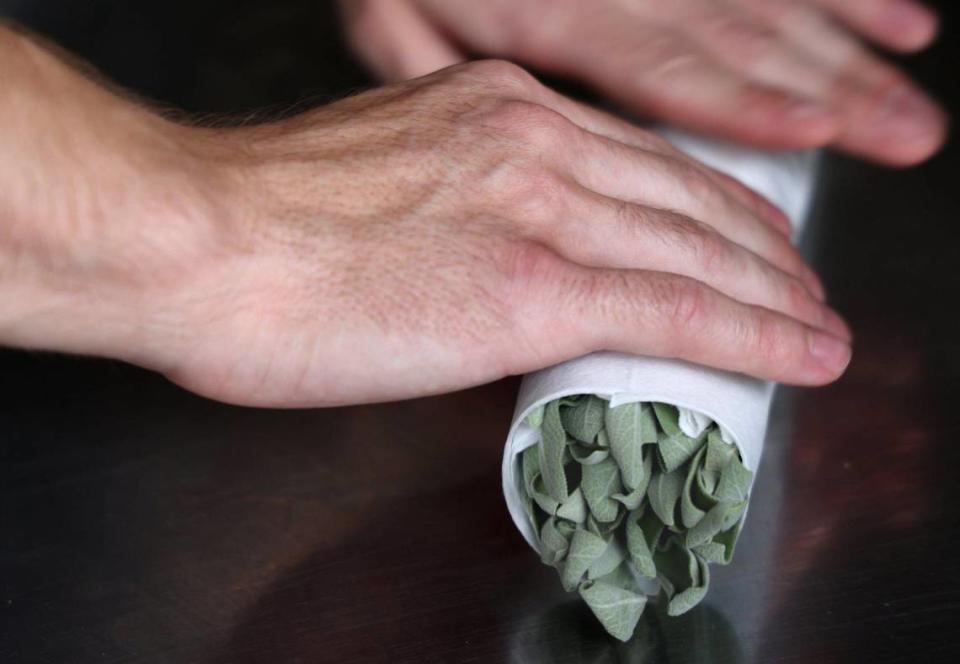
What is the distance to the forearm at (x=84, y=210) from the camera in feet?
2.45

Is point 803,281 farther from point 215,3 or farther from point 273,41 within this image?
point 215,3

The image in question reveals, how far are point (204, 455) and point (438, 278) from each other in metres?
0.26

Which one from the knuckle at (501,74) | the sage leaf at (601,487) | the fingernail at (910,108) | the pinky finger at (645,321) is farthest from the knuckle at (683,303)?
the fingernail at (910,108)

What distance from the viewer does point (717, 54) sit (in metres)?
1.12

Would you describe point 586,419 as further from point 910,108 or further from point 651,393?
point 910,108

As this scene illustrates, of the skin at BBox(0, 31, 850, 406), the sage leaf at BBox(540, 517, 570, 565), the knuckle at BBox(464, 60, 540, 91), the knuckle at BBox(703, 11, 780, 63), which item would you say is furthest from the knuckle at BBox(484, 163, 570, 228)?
the knuckle at BBox(703, 11, 780, 63)

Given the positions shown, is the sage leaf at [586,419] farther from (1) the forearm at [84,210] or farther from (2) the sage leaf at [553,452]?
(1) the forearm at [84,210]

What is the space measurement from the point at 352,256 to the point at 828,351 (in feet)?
1.10

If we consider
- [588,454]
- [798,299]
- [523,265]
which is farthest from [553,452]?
[798,299]

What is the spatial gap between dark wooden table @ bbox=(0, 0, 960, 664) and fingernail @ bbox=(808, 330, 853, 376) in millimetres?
100

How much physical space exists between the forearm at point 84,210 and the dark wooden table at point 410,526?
16cm

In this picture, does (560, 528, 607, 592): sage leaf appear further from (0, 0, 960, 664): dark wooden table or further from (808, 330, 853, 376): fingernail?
(808, 330, 853, 376): fingernail

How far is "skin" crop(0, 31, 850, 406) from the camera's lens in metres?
0.77

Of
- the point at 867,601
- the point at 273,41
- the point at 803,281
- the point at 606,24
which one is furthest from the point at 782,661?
the point at 273,41
